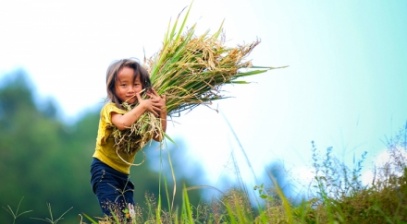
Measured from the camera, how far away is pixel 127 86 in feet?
18.2

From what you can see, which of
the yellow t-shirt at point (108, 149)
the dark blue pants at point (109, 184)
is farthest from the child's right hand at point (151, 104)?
the dark blue pants at point (109, 184)

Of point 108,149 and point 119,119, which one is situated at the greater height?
point 119,119

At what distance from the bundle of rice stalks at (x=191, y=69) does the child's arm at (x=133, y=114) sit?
10cm

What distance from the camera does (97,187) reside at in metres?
5.44

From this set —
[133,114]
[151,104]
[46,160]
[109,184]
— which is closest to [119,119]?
[133,114]

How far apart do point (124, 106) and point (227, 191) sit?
1873 millimetres

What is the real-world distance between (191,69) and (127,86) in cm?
49

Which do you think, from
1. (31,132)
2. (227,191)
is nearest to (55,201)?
(31,132)

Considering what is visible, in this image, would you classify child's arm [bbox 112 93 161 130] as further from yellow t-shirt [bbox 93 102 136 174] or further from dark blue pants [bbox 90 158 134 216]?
dark blue pants [bbox 90 158 134 216]

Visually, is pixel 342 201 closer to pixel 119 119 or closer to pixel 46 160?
pixel 119 119

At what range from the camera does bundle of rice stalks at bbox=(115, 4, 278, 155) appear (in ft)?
18.3

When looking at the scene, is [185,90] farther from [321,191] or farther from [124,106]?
[321,191]

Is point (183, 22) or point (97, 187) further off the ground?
point (183, 22)

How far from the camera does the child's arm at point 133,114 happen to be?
5289 millimetres
